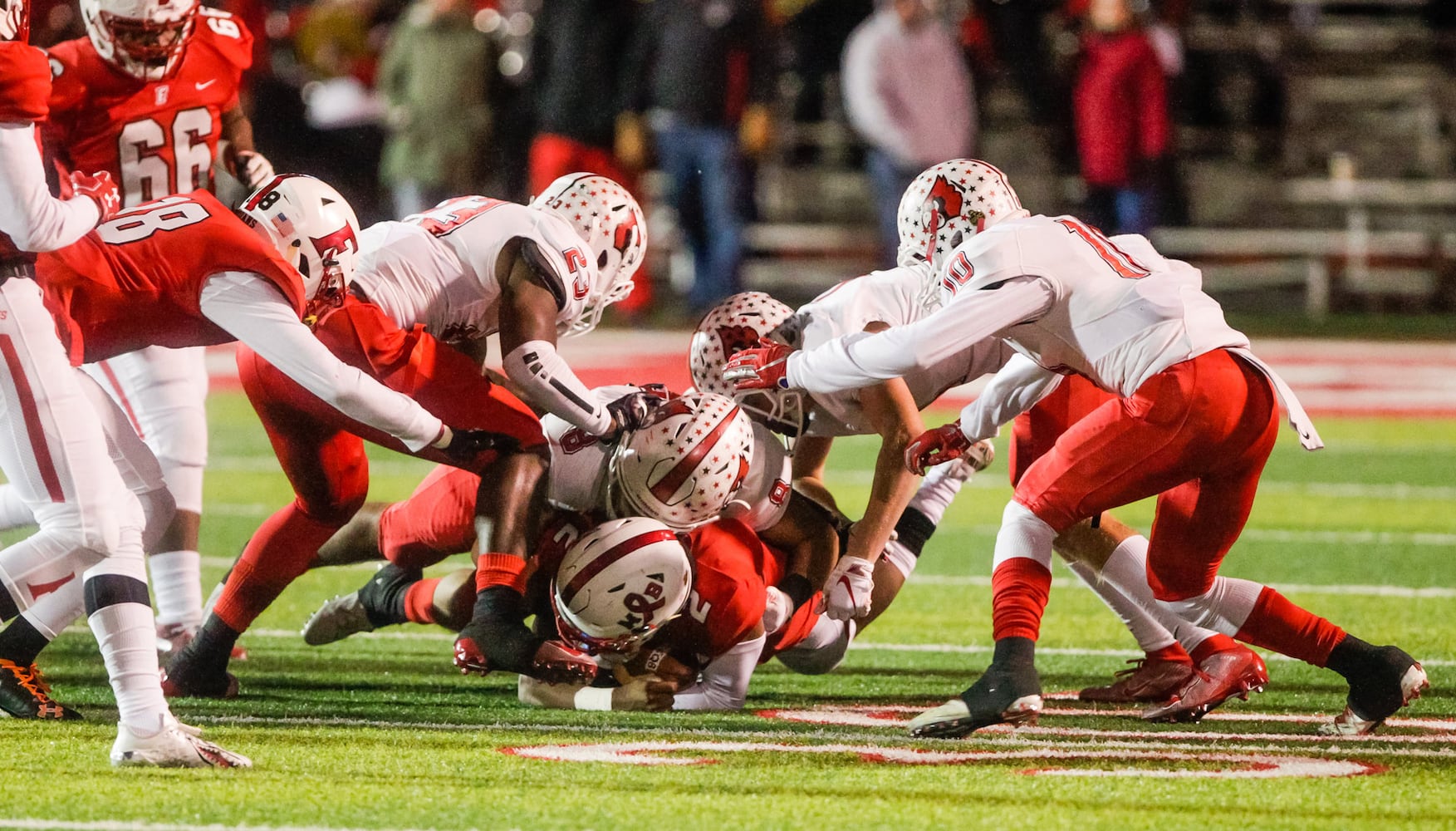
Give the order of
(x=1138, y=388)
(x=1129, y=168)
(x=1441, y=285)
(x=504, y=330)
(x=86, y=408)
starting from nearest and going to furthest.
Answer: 1. (x=86, y=408)
2. (x=1138, y=388)
3. (x=504, y=330)
4. (x=1129, y=168)
5. (x=1441, y=285)

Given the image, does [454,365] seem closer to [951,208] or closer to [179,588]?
[179,588]

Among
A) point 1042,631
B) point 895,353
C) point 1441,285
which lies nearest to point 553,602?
point 895,353

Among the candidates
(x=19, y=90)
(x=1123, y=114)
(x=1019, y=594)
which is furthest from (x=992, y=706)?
(x=1123, y=114)

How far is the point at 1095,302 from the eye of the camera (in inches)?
174

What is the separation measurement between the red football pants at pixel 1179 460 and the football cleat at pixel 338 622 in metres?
1.80

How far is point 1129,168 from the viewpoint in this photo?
12438mm

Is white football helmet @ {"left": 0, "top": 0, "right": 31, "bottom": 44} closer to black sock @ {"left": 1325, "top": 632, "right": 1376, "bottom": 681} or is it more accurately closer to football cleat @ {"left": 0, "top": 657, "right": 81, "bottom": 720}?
football cleat @ {"left": 0, "top": 657, "right": 81, "bottom": 720}

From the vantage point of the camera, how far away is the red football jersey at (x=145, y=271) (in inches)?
166

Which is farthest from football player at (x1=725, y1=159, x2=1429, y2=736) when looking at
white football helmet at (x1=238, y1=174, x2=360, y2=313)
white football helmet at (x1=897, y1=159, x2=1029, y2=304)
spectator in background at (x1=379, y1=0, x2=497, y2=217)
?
spectator in background at (x1=379, y1=0, x2=497, y2=217)

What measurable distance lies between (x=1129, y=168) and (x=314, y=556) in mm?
8147

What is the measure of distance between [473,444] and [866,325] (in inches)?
42.4

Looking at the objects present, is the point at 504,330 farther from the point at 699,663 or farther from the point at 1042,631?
the point at 1042,631

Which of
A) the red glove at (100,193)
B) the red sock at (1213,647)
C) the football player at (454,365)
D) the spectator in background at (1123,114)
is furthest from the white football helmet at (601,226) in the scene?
the spectator in background at (1123,114)

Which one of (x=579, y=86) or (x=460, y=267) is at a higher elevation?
(x=460, y=267)
